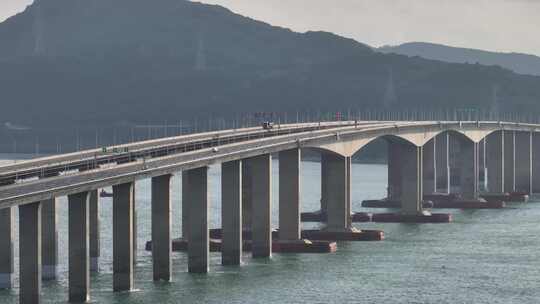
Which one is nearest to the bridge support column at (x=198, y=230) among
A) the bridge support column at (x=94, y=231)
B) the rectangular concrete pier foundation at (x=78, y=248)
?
the bridge support column at (x=94, y=231)

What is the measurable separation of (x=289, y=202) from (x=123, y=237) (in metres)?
36.7

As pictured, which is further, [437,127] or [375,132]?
[437,127]

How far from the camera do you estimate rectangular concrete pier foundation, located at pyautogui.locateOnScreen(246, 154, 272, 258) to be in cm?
12419

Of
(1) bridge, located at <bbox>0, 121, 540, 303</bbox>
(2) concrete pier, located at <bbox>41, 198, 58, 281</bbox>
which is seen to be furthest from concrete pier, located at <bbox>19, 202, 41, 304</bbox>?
(2) concrete pier, located at <bbox>41, 198, 58, 281</bbox>

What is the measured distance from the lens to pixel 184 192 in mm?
133250

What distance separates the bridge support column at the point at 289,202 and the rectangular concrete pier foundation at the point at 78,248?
40587 millimetres

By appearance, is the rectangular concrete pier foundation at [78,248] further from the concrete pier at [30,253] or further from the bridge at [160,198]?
the concrete pier at [30,253]

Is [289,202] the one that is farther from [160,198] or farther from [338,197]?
[160,198]

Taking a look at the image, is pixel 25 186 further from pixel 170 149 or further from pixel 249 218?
pixel 249 218

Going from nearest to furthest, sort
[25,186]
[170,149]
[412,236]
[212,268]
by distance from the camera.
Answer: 1. [25,186]
2. [212,268]
3. [170,149]
4. [412,236]

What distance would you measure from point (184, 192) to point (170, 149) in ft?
28.2

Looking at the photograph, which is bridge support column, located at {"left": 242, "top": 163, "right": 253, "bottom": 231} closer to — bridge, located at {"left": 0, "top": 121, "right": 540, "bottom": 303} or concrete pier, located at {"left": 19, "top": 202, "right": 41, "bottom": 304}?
bridge, located at {"left": 0, "top": 121, "right": 540, "bottom": 303}

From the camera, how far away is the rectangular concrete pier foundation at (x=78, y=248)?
92.3 metres

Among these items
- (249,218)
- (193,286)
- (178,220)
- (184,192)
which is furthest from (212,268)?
(178,220)
